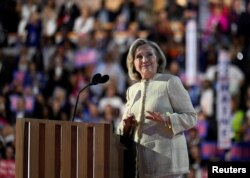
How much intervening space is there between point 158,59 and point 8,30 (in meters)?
3.32

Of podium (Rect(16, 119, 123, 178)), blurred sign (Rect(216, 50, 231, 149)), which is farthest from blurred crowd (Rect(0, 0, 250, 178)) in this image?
podium (Rect(16, 119, 123, 178))

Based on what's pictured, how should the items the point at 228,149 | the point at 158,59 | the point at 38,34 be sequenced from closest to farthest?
the point at 158,59 < the point at 228,149 < the point at 38,34

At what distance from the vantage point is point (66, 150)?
2396mm

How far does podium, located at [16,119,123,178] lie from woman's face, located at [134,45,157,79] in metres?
0.30

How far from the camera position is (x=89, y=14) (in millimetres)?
5078

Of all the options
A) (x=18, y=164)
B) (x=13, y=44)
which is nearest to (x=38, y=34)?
(x=13, y=44)

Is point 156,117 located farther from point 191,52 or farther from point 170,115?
point 191,52

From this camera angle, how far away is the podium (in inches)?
89.3

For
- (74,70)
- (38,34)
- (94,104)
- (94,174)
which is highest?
(38,34)

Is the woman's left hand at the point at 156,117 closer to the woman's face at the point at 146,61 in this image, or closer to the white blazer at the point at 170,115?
the white blazer at the point at 170,115

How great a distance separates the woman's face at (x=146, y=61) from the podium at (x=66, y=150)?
303 millimetres

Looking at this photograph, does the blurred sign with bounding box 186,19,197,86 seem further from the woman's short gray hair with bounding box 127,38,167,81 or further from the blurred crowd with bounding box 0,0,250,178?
the woman's short gray hair with bounding box 127,38,167,81

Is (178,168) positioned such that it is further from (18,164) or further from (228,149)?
(228,149)

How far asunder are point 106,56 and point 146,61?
8.23ft
